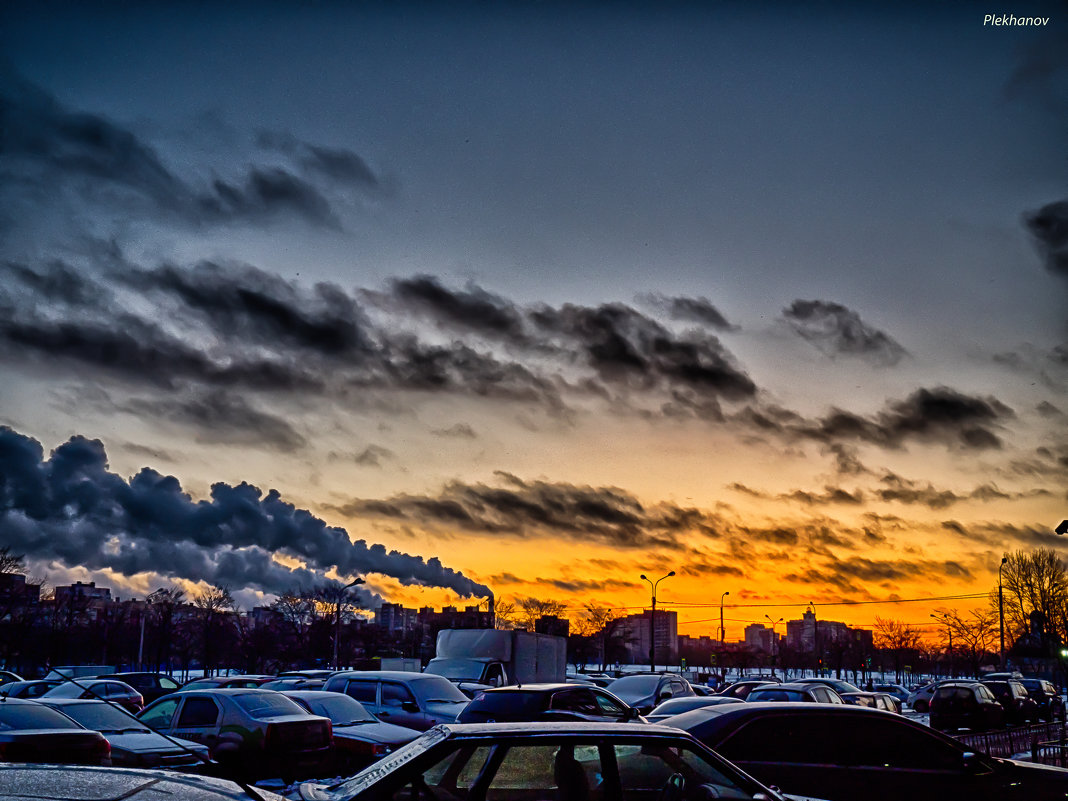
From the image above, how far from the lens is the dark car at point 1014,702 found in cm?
3475

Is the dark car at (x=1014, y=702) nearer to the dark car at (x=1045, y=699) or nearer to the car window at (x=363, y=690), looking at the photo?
the dark car at (x=1045, y=699)

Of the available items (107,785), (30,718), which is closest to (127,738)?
(30,718)

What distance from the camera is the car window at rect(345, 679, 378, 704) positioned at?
1717 centimetres

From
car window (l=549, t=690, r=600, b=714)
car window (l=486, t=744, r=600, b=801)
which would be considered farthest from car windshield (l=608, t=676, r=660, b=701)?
car window (l=486, t=744, r=600, b=801)

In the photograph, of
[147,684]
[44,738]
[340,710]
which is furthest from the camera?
[147,684]

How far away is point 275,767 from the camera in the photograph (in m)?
12.2

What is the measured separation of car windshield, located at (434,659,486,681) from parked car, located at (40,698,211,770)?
1349cm

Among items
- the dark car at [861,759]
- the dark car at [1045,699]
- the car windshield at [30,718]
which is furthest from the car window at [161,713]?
the dark car at [1045,699]

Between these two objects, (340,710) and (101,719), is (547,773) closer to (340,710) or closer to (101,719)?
(101,719)

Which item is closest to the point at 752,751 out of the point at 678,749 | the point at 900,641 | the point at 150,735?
the point at 678,749

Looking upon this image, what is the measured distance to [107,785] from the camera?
310cm

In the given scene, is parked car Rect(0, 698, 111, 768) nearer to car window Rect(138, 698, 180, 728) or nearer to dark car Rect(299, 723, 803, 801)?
car window Rect(138, 698, 180, 728)

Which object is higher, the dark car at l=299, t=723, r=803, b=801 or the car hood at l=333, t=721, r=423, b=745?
the dark car at l=299, t=723, r=803, b=801

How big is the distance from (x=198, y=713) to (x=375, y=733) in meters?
2.70
